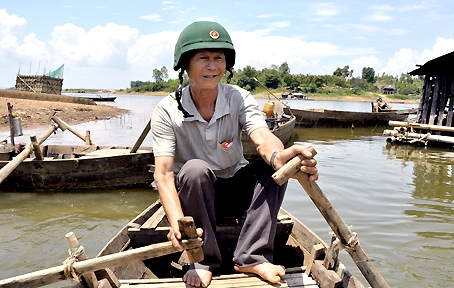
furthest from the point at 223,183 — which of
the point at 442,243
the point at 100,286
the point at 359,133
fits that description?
the point at 359,133

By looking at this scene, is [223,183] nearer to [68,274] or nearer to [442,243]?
[68,274]

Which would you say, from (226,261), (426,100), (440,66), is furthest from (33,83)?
(226,261)

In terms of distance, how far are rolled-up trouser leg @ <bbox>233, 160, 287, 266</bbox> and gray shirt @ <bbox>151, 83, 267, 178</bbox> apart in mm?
407

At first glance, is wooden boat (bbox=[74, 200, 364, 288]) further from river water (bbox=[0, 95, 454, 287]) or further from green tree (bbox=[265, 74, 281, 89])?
green tree (bbox=[265, 74, 281, 89])

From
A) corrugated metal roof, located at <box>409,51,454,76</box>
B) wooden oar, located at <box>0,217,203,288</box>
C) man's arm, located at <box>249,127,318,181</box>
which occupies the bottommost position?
wooden oar, located at <box>0,217,203,288</box>

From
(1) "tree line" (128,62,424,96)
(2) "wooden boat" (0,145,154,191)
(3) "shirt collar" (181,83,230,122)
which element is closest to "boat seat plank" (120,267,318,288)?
(3) "shirt collar" (181,83,230,122)

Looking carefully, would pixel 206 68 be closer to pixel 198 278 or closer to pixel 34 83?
pixel 198 278

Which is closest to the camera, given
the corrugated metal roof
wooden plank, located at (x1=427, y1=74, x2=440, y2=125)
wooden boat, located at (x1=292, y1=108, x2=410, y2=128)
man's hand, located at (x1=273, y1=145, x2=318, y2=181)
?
man's hand, located at (x1=273, y1=145, x2=318, y2=181)

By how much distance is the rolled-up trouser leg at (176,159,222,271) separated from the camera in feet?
7.16

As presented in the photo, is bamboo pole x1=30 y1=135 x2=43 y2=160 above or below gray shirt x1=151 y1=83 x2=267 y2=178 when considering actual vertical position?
below

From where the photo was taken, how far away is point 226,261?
9.52ft

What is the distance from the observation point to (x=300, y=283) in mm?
2221

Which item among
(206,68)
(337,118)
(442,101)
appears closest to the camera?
(206,68)

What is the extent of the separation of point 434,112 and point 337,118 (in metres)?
6.39
